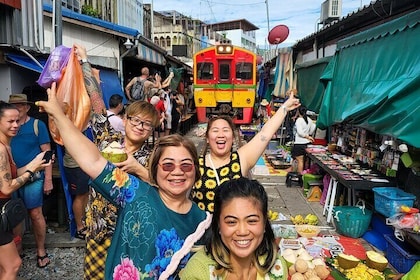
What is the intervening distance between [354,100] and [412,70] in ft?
5.40

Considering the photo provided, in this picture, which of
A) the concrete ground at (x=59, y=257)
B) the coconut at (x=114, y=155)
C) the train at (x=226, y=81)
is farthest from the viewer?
the train at (x=226, y=81)

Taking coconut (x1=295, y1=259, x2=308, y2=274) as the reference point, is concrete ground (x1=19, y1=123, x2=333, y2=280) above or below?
below

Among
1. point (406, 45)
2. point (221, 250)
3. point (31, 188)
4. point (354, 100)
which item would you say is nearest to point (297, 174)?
point (354, 100)

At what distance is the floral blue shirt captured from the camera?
172 centimetres

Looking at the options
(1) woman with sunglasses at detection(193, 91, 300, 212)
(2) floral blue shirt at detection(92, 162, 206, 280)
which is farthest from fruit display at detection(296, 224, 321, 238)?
(2) floral blue shirt at detection(92, 162, 206, 280)

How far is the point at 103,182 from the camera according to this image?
177cm

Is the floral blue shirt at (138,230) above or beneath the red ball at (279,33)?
beneath

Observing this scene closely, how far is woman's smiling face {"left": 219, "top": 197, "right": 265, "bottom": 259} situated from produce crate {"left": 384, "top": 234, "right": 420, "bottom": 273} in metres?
3.12

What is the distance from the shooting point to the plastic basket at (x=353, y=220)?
5.41 m

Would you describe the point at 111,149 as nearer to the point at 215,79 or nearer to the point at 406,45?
the point at 406,45

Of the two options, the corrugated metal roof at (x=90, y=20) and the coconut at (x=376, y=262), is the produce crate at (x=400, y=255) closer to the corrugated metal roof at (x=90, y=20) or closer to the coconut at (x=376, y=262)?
the coconut at (x=376, y=262)

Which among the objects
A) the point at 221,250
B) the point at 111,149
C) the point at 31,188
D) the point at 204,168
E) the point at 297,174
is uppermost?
the point at 111,149

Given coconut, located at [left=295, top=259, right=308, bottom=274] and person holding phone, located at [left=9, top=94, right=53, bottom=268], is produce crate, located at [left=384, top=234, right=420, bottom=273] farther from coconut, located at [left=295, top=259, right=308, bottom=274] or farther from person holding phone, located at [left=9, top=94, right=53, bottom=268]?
person holding phone, located at [left=9, top=94, right=53, bottom=268]

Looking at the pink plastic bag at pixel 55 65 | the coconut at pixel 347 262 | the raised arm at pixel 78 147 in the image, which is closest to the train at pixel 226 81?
the coconut at pixel 347 262
